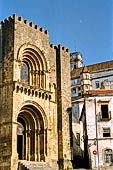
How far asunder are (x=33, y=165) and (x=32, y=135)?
3994 mm

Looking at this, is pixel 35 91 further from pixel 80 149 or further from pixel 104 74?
pixel 104 74

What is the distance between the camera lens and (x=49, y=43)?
3666cm

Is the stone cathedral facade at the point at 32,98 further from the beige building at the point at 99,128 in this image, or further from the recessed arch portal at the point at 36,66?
the beige building at the point at 99,128

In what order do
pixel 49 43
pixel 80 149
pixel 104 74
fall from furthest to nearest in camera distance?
1. pixel 104 74
2. pixel 80 149
3. pixel 49 43

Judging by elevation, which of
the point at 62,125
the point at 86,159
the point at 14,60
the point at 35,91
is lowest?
the point at 86,159

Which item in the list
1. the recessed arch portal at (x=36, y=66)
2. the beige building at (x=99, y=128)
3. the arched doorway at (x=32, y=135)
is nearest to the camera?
the arched doorway at (x=32, y=135)

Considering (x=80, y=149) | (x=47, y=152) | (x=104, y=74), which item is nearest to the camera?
(x=47, y=152)

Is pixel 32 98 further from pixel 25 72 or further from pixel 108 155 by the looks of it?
pixel 108 155

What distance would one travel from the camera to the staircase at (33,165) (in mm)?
28241

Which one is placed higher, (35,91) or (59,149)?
(35,91)

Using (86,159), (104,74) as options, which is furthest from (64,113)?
(104,74)

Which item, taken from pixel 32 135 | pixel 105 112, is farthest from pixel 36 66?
pixel 105 112

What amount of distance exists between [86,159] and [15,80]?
1346cm

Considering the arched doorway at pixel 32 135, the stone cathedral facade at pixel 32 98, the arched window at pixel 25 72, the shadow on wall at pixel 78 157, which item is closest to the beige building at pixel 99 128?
the shadow on wall at pixel 78 157
